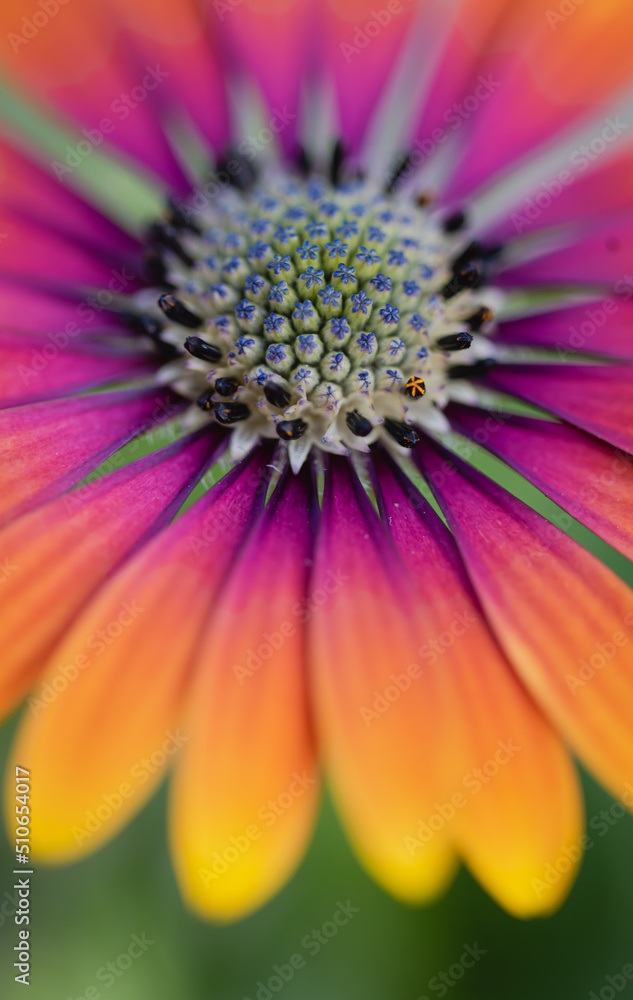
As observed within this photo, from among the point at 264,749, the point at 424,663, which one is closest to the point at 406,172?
the point at 424,663

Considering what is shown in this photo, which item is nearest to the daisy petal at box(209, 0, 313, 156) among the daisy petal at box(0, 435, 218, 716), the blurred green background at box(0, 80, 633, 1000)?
the daisy petal at box(0, 435, 218, 716)

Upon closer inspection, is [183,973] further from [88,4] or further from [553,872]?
[88,4]

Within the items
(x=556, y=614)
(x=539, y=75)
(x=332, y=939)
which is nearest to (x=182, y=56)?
(x=539, y=75)

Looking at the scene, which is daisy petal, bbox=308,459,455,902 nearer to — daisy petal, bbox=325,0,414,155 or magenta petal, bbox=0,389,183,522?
magenta petal, bbox=0,389,183,522

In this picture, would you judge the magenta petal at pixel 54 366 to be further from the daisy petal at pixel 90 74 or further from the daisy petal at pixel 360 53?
the daisy petal at pixel 360 53

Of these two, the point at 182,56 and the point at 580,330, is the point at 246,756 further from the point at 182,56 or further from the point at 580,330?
the point at 182,56

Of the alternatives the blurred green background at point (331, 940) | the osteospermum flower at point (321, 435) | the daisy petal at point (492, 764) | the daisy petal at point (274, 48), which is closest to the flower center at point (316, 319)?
the osteospermum flower at point (321, 435)
